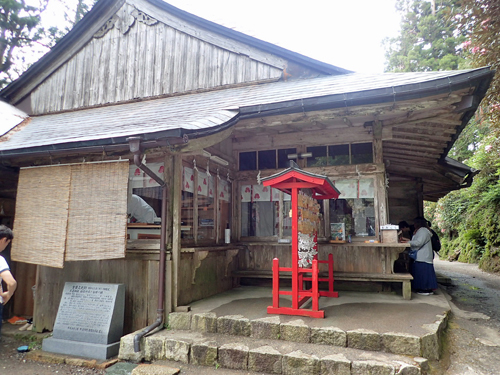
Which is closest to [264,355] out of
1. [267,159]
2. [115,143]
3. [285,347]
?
[285,347]

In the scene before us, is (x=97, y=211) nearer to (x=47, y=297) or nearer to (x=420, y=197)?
(x=47, y=297)

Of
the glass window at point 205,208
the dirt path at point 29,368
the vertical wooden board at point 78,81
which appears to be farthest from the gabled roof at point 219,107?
the dirt path at point 29,368

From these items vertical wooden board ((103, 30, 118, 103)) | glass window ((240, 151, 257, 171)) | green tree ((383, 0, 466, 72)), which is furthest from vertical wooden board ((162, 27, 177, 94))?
green tree ((383, 0, 466, 72))

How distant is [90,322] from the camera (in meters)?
5.35

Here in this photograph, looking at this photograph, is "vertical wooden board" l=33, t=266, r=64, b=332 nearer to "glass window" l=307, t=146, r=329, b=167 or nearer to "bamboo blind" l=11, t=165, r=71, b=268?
"bamboo blind" l=11, t=165, r=71, b=268

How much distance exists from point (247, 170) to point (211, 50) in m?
3.16

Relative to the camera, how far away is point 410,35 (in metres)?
22.8

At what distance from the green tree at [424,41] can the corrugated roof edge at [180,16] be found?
1484 centimetres

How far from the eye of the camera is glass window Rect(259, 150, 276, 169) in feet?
26.1

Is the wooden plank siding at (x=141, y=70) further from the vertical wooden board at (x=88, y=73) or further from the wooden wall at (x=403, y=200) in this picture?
the wooden wall at (x=403, y=200)

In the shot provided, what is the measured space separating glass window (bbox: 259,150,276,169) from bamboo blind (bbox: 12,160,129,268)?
354 centimetres

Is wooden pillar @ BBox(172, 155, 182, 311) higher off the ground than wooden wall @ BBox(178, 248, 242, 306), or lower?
higher

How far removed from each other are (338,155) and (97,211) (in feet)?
16.9

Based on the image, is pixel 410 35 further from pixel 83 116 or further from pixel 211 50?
pixel 83 116
